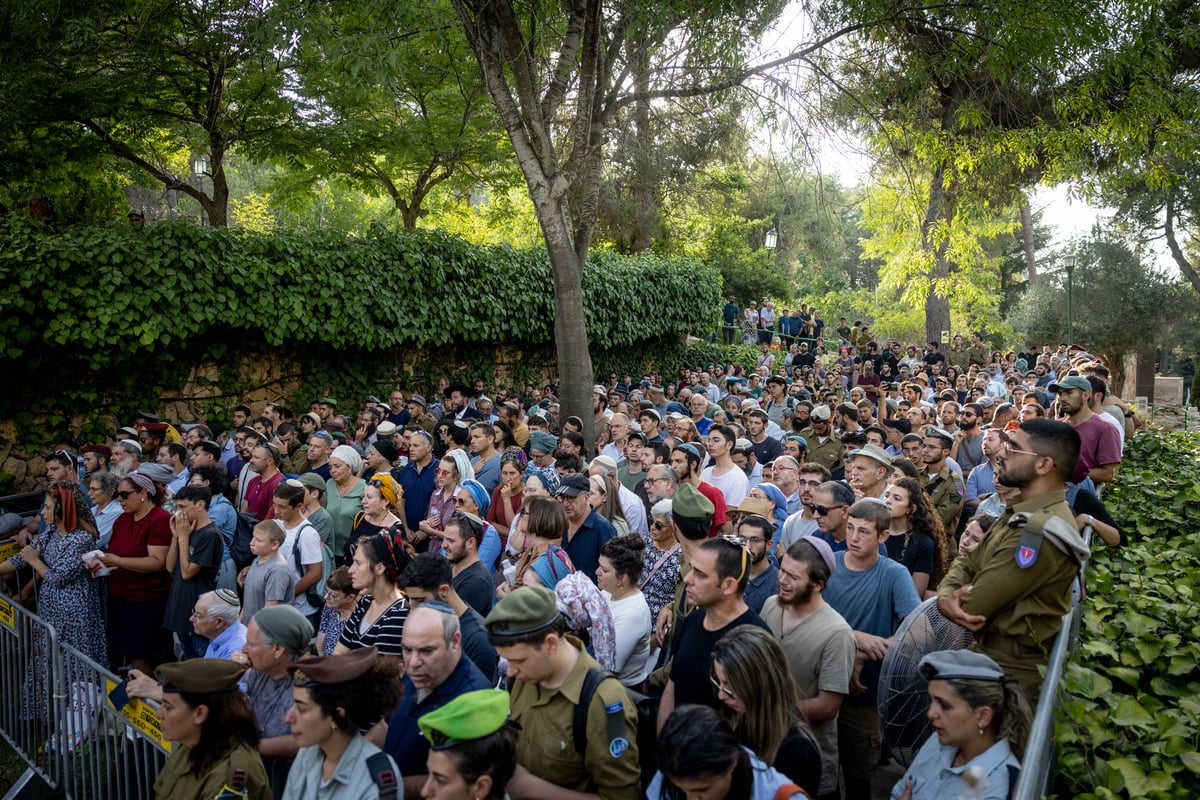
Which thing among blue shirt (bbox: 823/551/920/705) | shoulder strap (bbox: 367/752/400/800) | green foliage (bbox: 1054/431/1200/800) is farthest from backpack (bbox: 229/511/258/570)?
green foliage (bbox: 1054/431/1200/800)

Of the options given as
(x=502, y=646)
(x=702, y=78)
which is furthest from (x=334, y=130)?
(x=502, y=646)

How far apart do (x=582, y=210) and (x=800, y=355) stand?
37.9ft

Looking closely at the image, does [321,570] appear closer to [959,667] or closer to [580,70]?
[959,667]

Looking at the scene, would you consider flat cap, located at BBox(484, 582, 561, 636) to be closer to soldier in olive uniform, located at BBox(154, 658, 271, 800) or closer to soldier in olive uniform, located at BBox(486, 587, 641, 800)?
soldier in olive uniform, located at BBox(486, 587, 641, 800)

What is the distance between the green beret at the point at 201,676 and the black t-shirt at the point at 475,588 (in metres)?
1.63

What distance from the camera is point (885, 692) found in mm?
3887

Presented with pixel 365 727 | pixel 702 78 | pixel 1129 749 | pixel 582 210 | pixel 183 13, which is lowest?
pixel 365 727

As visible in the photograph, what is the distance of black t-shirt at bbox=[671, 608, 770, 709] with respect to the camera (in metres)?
3.73

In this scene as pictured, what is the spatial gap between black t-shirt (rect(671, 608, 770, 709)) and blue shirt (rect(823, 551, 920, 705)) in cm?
102

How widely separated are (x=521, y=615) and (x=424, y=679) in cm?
59

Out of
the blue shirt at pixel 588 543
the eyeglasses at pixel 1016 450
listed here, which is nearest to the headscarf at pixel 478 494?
the blue shirt at pixel 588 543

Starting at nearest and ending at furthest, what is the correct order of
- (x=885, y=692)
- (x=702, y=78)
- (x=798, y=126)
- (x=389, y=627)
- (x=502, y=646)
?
(x=502, y=646), (x=885, y=692), (x=389, y=627), (x=798, y=126), (x=702, y=78)

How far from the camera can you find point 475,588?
5.23m

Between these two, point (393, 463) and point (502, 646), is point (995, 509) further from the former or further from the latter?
point (393, 463)
